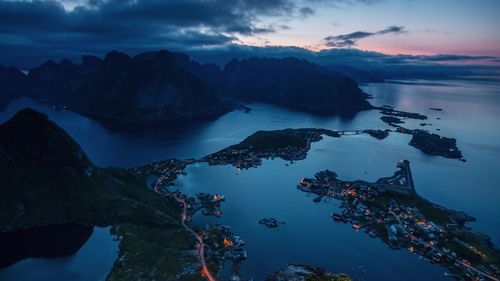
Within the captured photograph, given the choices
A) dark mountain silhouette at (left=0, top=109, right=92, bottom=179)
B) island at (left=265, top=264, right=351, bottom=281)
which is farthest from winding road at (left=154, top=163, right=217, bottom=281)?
dark mountain silhouette at (left=0, top=109, right=92, bottom=179)

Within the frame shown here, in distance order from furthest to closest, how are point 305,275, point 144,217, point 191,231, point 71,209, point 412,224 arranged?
point 412,224 → point 71,209 → point 144,217 → point 191,231 → point 305,275

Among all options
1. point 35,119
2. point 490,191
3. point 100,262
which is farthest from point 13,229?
point 490,191

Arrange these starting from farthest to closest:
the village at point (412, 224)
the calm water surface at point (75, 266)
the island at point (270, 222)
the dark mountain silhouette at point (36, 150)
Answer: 1. the dark mountain silhouette at point (36, 150)
2. the island at point (270, 222)
3. the village at point (412, 224)
4. the calm water surface at point (75, 266)

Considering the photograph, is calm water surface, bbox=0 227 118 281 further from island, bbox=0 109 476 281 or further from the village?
the village

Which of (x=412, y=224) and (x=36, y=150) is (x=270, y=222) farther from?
(x=36, y=150)

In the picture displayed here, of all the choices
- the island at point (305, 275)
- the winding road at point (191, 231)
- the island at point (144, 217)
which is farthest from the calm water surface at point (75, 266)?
the island at point (305, 275)

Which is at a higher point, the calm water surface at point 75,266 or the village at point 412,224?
→ the village at point 412,224

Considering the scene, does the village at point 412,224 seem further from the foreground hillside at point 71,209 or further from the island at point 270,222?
the foreground hillside at point 71,209

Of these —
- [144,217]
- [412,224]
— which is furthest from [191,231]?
[412,224]
